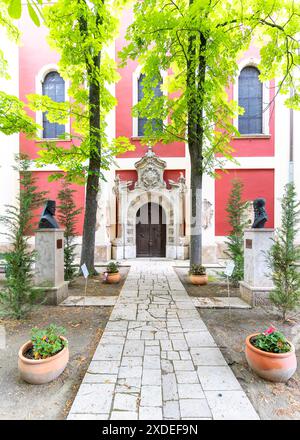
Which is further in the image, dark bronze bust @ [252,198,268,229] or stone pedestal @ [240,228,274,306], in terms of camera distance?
dark bronze bust @ [252,198,268,229]

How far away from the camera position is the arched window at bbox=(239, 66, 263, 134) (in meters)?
12.1

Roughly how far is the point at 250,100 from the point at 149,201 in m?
7.18

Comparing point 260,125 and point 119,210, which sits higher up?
point 260,125

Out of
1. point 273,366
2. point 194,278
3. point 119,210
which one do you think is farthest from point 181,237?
point 273,366

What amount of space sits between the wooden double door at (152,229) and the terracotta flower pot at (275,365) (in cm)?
970

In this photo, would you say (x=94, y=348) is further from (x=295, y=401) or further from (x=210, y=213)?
(x=210, y=213)

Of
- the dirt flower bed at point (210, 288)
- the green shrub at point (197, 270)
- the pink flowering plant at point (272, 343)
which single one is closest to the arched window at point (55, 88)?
the green shrub at point (197, 270)

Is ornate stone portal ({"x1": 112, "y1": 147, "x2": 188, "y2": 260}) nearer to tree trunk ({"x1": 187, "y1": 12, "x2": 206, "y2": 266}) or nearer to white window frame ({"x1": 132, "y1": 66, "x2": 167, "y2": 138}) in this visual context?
white window frame ({"x1": 132, "y1": 66, "x2": 167, "y2": 138})

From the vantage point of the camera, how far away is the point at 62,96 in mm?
12625

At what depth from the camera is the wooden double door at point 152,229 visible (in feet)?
41.9

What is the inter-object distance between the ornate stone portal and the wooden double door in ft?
1.12

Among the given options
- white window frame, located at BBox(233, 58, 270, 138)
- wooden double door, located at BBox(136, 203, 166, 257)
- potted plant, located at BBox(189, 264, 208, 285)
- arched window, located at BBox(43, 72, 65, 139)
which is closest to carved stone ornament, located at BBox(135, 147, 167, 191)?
wooden double door, located at BBox(136, 203, 166, 257)

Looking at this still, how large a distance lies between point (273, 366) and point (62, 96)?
14087 mm

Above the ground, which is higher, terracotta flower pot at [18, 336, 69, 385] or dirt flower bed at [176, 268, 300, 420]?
terracotta flower pot at [18, 336, 69, 385]
